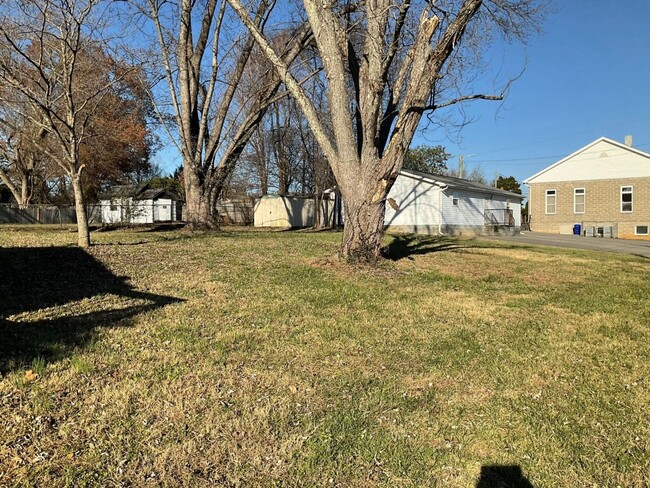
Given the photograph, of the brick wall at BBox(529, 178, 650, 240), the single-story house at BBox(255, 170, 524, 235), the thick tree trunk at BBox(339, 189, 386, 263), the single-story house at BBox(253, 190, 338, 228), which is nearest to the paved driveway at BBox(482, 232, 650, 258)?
the single-story house at BBox(255, 170, 524, 235)

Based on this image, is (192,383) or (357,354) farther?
(357,354)

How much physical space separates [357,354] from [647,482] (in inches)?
92.3

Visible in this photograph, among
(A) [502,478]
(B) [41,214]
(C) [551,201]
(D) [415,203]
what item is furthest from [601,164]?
(B) [41,214]

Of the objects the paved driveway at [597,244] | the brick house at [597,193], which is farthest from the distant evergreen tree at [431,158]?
the paved driveway at [597,244]

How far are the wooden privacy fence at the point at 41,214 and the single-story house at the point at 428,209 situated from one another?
1091 centimetres

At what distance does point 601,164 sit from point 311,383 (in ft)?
105

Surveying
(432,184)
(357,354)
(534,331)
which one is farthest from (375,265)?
(432,184)

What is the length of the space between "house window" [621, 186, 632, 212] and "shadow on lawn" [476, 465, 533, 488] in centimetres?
3136

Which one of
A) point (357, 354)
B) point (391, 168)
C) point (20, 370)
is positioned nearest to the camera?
point (20, 370)

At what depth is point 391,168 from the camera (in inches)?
312

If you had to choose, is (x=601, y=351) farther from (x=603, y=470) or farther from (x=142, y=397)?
(x=142, y=397)

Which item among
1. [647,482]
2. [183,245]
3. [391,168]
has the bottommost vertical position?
[647,482]

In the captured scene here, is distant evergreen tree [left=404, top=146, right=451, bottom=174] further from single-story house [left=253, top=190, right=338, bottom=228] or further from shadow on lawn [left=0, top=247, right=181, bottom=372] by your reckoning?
shadow on lawn [left=0, top=247, right=181, bottom=372]

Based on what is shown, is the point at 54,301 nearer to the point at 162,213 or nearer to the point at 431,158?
A: the point at 162,213
